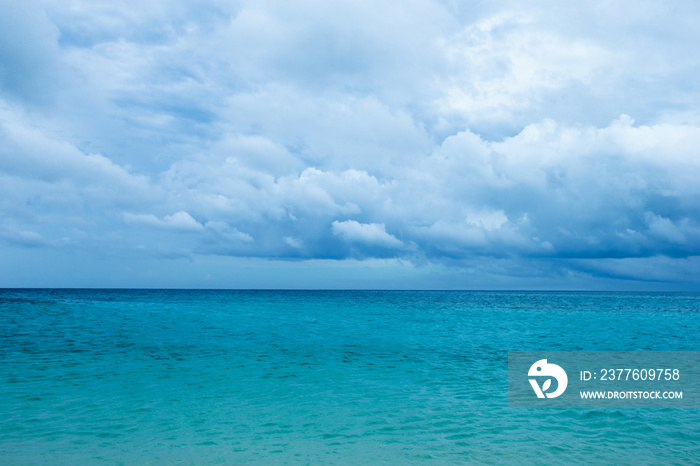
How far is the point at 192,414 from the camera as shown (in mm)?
13453

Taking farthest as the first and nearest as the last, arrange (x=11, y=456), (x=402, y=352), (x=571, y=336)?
(x=571, y=336) < (x=402, y=352) < (x=11, y=456)

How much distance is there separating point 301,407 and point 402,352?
45.3 feet

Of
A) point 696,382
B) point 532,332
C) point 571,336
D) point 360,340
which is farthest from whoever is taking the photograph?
point 532,332

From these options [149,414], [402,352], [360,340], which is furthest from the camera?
[360,340]

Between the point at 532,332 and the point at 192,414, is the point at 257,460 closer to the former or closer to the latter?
the point at 192,414

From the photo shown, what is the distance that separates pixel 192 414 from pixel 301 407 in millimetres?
3343

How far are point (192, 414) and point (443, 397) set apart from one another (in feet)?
27.5

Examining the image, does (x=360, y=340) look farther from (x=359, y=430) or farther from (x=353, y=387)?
(x=359, y=430)

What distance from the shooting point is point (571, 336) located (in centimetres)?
3650

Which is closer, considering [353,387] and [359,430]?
[359,430]

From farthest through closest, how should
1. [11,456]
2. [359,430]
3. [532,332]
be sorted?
[532,332] < [359,430] < [11,456]

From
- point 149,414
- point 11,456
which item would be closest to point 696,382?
point 149,414

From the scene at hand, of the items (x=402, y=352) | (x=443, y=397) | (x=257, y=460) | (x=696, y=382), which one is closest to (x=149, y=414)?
(x=257, y=460)

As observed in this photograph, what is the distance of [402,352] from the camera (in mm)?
27266
